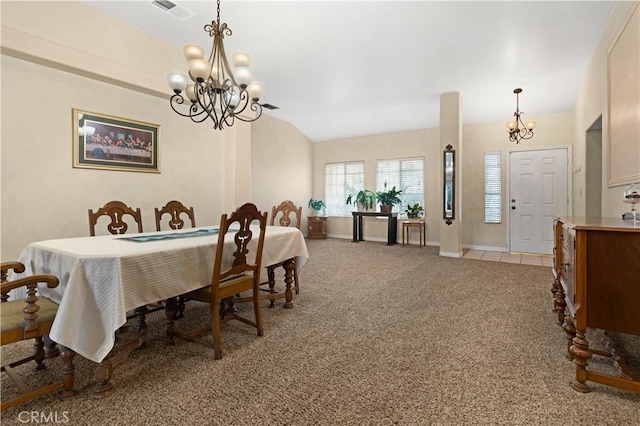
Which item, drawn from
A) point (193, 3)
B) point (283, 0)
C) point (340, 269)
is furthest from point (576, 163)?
point (193, 3)

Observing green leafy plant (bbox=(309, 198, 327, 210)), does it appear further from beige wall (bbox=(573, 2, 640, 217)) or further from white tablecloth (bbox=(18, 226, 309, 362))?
white tablecloth (bbox=(18, 226, 309, 362))

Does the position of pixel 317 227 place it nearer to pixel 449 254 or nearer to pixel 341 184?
pixel 341 184

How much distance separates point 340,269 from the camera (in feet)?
15.2

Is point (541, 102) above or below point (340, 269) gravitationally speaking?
above

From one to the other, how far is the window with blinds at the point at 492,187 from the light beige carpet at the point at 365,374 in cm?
355

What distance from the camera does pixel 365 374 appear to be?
1.81 metres

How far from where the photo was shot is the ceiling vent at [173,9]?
3.19 m

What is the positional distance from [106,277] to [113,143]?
2558 millimetres

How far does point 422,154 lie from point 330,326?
18.6 feet

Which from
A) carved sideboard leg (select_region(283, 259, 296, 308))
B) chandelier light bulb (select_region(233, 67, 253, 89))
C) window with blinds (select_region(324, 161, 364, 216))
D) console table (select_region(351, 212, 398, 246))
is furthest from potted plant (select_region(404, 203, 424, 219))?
chandelier light bulb (select_region(233, 67, 253, 89))

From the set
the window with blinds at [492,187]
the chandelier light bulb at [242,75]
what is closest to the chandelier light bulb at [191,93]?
the chandelier light bulb at [242,75]

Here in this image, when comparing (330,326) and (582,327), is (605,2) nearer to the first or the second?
(582,327)

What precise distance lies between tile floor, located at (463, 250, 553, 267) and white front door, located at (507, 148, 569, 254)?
0.30 meters

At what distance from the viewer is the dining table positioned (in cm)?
154
